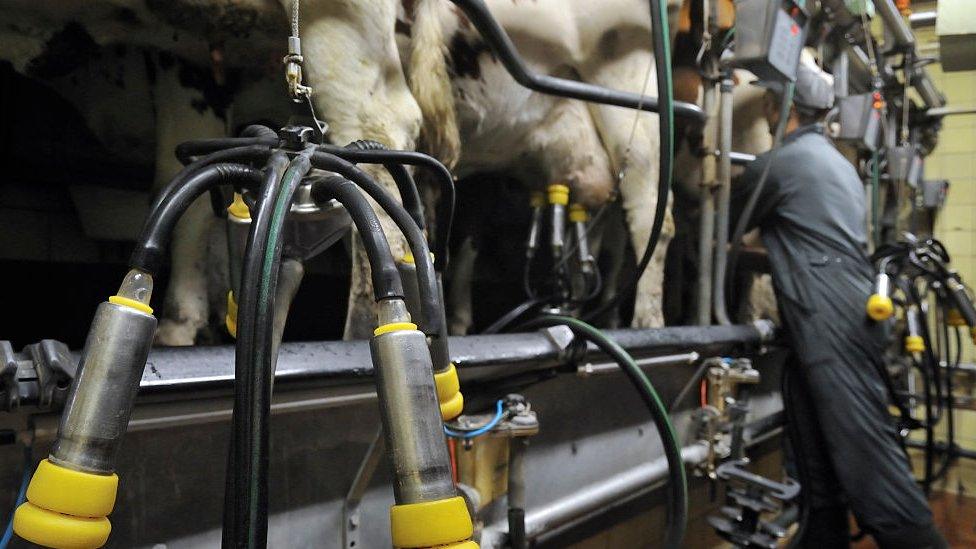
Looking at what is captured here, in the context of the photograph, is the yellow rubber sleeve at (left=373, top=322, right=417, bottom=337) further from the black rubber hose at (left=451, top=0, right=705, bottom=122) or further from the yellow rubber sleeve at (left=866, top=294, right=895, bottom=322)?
the yellow rubber sleeve at (left=866, top=294, right=895, bottom=322)

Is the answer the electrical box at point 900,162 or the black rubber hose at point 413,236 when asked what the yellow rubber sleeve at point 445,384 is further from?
the electrical box at point 900,162

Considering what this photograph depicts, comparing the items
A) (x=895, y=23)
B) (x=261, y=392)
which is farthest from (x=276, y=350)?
(x=895, y=23)

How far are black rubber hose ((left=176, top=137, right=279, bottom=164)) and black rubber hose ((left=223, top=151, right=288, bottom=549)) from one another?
11 centimetres

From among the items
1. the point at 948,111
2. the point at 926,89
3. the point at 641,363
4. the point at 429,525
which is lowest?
the point at 641,363

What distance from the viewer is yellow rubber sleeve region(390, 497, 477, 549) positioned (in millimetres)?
334

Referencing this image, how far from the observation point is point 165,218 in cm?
36

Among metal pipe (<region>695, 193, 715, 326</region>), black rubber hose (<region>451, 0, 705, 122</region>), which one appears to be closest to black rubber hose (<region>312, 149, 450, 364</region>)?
black rubber hose (<region>451, 0, 705, 122</region>)

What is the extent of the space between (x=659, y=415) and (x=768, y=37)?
1050 mm

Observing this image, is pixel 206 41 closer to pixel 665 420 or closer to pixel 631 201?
pixel 665 420

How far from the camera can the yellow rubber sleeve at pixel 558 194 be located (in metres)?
1.75

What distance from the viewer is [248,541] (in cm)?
34

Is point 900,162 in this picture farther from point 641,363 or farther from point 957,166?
point 641,363

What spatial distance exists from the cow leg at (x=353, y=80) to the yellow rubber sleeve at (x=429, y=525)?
1.95 ft

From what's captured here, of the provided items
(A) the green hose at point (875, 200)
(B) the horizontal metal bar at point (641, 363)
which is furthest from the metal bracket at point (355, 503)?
(A) the green hose at point (875, 200)
